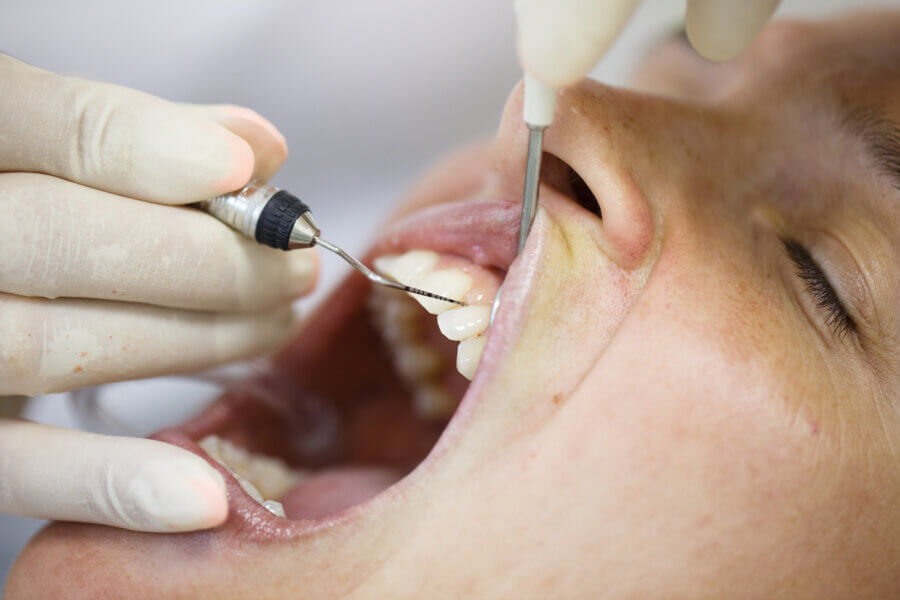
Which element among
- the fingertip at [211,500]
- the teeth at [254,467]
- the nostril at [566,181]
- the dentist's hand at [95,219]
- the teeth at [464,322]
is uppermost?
the nostril at [566,181]

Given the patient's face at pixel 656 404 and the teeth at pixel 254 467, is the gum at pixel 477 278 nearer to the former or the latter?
the patient's face at pixel 656 404

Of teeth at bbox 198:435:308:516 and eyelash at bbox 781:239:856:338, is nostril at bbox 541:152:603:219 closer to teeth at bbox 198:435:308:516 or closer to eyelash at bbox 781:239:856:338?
eyelash at bbox 781:239:856:338

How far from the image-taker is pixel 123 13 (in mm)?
1374

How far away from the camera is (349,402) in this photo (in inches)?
52.9

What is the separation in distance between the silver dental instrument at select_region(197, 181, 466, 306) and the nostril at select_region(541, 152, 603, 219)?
17 cm

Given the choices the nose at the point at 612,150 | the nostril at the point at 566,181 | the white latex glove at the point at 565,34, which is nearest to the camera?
the white latex glove at the point at 565,34

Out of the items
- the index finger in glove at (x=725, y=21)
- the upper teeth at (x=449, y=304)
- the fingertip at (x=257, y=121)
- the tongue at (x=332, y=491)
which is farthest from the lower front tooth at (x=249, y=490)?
the index finger in glove at (x=725, y=21)

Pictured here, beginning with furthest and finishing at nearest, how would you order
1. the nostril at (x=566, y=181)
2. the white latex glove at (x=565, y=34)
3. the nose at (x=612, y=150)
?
the nostril at (x=566, y=181) < the nose at (x=612, y=150) < the white latex glove at (x=565, y=34)

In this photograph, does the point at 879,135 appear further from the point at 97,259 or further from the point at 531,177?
the point at 97,259

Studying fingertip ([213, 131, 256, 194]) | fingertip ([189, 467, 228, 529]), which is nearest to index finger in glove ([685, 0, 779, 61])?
fingertip ([213, 131, 256, 194])

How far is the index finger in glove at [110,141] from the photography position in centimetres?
76

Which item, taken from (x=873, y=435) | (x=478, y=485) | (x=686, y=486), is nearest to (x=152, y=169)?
(x=478, y=485)

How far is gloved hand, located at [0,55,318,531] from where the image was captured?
29.5 inches

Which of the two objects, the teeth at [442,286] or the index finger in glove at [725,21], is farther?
the teeth at [442,286]
